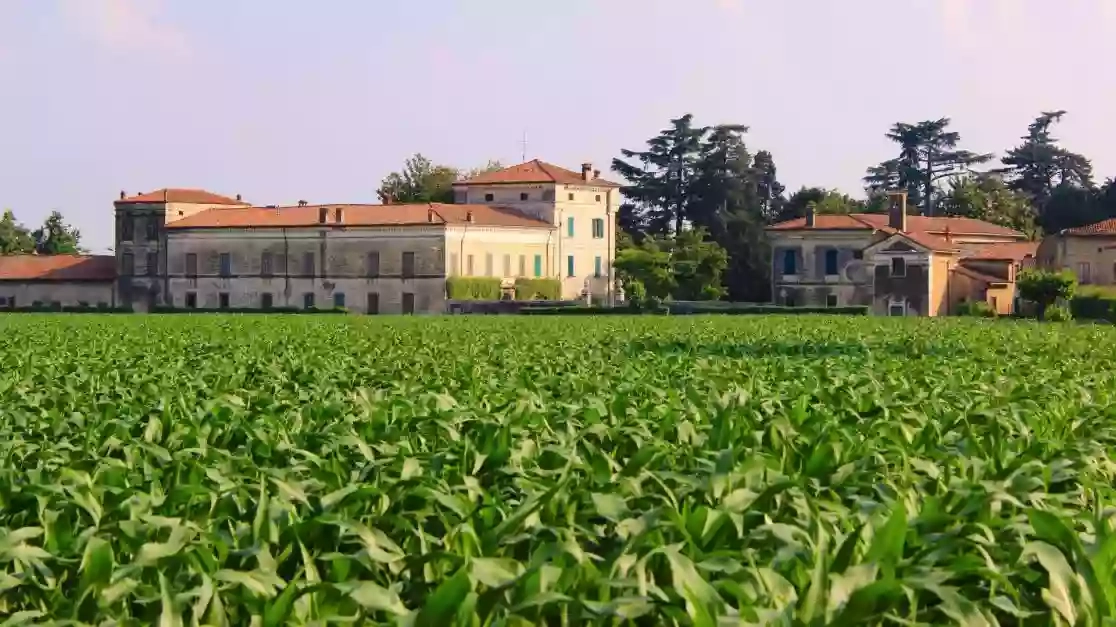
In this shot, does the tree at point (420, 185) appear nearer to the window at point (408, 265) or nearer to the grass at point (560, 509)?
the window at point (408, 265)

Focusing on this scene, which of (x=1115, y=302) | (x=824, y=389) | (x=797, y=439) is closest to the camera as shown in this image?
(x=797, y=439)

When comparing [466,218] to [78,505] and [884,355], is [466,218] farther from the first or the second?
[78,505]

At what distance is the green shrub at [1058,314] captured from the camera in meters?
67.6

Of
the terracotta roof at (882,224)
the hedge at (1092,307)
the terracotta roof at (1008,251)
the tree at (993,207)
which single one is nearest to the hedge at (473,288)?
the terracotta roof at (882,224)

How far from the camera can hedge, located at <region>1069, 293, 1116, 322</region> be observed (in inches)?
2776

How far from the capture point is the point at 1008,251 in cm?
9188

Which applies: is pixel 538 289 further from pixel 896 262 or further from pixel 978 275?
pixel 978 275

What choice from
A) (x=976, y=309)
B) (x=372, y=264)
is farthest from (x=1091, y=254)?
(x=372, y=264)

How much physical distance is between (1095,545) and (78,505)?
4.26 m

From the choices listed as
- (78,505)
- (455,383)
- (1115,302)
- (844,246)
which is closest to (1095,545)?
(78,505)

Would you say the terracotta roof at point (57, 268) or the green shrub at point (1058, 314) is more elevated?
the terracotta roof at point (57, 268)

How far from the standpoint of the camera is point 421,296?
95.2m

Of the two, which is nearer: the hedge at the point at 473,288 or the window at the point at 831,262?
the window at the point at 831,262

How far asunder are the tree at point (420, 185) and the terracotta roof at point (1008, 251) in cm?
4620
